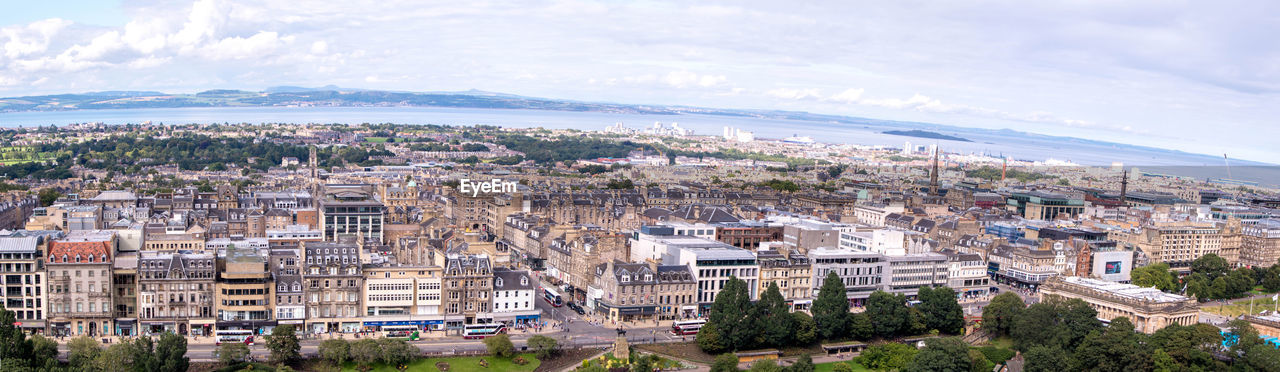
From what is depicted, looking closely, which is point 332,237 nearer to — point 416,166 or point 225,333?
point 225,333

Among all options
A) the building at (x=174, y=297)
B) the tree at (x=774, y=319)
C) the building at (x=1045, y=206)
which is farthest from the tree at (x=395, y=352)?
the building at (x=1045, y=206)

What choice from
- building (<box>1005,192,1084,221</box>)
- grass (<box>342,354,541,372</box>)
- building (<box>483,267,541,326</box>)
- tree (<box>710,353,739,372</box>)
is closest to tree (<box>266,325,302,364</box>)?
grass (<box>342,354,541,372</box>)

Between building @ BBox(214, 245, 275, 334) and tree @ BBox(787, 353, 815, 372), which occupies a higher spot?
building @ BBox(214, 245, 275, 334)

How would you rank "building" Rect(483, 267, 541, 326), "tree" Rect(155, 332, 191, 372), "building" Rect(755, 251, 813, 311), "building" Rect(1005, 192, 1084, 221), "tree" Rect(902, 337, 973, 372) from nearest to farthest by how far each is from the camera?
"tree" Rect(155, 332, 191, 372)
"tree" Rect(902, 337, 973, 372)
"building" Rect(483, 267, 541, 326)
"building" Rect(755, 251, 813, 311)
"building" Rect(1005, 192, 1084, 221)

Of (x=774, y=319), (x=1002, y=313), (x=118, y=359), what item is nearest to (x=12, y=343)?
(x=118, y=359)

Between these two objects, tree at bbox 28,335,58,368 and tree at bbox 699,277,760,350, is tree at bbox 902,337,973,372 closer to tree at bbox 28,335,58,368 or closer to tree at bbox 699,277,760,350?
tree at bbox 699,277,760,350
